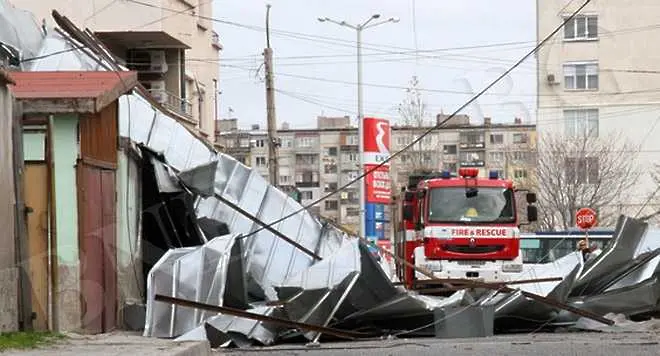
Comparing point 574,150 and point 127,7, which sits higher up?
point 127,7

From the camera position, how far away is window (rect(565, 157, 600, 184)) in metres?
54.1

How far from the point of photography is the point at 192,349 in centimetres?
1190

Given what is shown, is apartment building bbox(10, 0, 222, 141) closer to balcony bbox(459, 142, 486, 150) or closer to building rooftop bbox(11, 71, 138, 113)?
building rooftop bbox(11, 71, 138, 113)

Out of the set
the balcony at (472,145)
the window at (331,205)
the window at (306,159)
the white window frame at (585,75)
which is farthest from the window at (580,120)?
the window at (306,159)

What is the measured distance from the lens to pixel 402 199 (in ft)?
85.9

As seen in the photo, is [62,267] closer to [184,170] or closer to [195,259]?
[195,259]

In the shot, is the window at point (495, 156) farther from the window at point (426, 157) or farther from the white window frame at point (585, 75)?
the white window frame at point (585, 75)

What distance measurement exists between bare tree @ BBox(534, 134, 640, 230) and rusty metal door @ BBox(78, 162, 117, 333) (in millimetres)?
→ 40553

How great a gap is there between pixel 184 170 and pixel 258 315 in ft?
11.5

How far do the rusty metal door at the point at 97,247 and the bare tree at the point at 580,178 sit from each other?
4055cm

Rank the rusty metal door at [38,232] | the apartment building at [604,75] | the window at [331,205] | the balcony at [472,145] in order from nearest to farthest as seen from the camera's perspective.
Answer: the rusty metal door at [38,232]
the apartment building at [604,75]
the window at [331,205]
the balcony at [472,145]

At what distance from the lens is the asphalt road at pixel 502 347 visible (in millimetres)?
12820

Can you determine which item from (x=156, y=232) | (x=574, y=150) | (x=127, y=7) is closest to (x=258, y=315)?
(x=156, y=232)

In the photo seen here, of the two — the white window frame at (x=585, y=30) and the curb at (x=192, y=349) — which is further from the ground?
the white window frame at (x=585, y=30)
